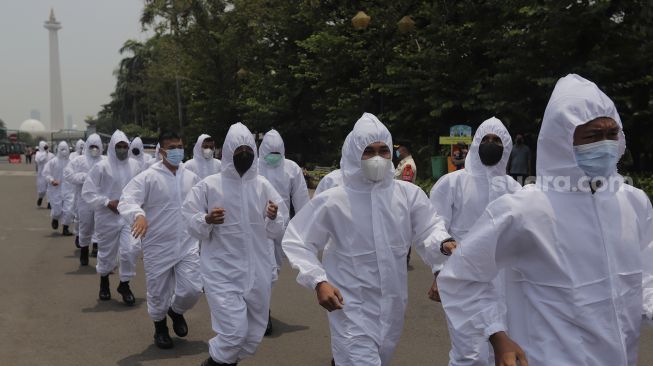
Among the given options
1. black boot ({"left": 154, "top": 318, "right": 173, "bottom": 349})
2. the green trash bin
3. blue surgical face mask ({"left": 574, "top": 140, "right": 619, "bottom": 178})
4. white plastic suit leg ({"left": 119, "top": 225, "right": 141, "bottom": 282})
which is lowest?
black boot ({"left": 154, "top": 318, "right": 173, "bottom": 349})

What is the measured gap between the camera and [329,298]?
3.63m

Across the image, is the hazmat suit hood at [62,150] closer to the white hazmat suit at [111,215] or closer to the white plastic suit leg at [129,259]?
the white hazmat suit at [111,215]

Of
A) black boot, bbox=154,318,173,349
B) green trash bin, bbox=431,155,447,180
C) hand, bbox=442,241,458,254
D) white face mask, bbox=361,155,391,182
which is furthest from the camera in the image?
green trash bin, bbox=431,155,447,180

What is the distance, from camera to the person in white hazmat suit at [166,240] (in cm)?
633

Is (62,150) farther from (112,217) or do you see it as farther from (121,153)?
(112,217)

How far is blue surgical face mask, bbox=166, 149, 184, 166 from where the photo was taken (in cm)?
675

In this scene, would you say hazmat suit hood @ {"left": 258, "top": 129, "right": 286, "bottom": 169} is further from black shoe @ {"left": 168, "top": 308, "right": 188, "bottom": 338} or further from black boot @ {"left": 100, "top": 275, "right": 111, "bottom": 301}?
black shoe @ {"left": 168, "top": 308, "right": 188, "bottom": 338}

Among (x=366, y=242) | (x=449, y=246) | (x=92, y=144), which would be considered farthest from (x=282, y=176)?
(x=92, y=144)

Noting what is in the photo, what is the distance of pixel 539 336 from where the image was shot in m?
2.57

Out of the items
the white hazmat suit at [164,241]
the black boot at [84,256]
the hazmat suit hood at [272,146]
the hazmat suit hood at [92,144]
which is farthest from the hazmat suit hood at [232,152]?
the hazmat suit hood at [92,144]

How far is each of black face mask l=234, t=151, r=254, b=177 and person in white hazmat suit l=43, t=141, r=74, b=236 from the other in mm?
10090

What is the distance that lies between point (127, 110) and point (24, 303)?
262 ft

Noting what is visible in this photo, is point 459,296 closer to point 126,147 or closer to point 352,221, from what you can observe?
point 352,221

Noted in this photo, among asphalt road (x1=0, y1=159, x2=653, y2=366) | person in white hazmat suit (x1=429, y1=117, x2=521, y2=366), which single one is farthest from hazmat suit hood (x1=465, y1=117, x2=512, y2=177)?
asphalt road (x1=0, y1=159, x2=653, y2=366)
